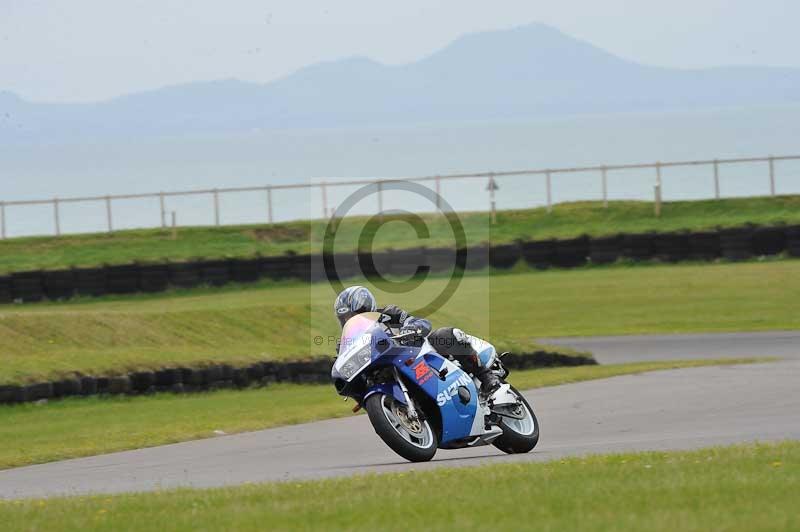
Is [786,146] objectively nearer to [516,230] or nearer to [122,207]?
[122,207]

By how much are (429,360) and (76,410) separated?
792 centimetres

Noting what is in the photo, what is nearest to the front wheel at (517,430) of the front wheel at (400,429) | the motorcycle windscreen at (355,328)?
the front wheel at (400,429)

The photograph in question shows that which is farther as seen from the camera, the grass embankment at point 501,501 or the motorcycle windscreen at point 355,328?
the motorcycle windscreen at point 355,328

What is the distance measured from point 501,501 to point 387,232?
36338 mm

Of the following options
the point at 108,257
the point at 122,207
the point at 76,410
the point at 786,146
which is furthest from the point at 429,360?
the point at 786,146

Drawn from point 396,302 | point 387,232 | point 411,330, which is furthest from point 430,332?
point 387,232

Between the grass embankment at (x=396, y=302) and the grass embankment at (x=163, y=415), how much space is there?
68 cm

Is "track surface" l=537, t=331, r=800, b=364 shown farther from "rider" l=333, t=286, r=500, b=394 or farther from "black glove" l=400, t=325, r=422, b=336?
"black glove" l=400, t=325, r=422, b=336

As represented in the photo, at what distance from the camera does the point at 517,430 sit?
12.1 meters

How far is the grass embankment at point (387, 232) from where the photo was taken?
4175 cm

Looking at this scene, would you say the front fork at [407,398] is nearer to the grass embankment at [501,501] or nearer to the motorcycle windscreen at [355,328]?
the motorcycle windscreen at [355,328]

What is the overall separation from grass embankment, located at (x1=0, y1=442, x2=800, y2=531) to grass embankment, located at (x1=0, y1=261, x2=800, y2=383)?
385 inches

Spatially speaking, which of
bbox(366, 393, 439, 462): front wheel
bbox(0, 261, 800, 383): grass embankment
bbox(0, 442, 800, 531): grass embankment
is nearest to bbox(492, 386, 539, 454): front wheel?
bbox(366, 393, 439, 462): front wheel

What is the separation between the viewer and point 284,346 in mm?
22578
